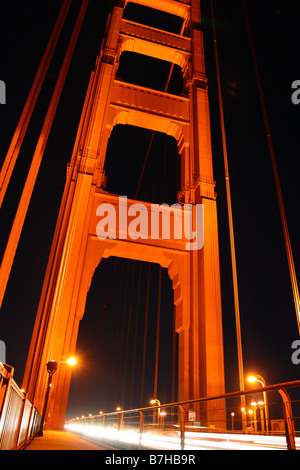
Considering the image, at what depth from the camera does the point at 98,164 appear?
10039mm

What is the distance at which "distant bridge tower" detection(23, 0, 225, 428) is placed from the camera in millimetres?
7754

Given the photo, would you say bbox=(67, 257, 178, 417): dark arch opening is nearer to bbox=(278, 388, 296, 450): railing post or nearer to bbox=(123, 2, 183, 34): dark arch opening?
bbox=(123, 2, 183, 34): dark arch opening

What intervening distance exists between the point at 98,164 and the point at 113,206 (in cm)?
142

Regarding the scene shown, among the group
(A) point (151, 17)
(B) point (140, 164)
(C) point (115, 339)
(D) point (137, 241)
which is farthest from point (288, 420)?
(C) point (115, 339)

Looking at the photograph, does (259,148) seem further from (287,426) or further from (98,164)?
(287,426)

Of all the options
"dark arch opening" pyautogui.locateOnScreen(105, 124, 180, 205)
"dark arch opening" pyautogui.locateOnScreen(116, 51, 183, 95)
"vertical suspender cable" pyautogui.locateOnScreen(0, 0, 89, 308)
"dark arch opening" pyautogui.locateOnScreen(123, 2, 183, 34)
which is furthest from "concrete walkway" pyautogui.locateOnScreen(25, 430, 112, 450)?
"dark arch opening" pyautogui.locateOnScreen(123, 2, 183, 34)

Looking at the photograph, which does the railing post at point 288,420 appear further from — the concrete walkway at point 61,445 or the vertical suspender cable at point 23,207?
the vertical suspender cable at point 23,207

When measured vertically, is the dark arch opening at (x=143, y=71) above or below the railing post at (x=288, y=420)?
above

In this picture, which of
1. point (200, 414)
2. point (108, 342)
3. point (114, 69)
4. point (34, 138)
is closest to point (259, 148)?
point (114, 69)

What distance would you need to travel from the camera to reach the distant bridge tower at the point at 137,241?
775 cm

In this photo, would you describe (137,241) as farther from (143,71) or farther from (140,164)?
(140,164)

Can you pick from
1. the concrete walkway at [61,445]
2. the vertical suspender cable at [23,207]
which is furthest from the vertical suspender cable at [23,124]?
the concrete walkway at [61,445]

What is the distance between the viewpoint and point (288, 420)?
2.05 metres

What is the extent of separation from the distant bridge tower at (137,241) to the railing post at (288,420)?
3956 millimetres
